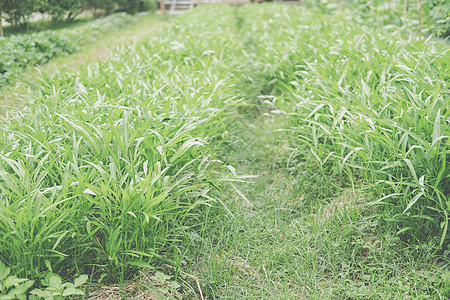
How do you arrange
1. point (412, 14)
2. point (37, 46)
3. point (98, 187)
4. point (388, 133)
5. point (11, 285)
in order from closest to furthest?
point (11, 285)
point (98, 187)
point (388, 133)
point (37, 46)
point (412, 14)

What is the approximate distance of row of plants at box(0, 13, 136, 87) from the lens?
3760 mm

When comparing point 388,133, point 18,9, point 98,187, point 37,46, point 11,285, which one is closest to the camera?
point 11,285

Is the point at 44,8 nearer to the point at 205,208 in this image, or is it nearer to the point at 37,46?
the point at 37,46

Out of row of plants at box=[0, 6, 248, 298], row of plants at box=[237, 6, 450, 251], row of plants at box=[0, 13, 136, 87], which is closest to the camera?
row of plants at box=[0, 6, 248, 298]

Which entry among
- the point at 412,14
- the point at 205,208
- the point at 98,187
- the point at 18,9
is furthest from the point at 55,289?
the point at 412,14

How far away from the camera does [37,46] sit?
14.6ft

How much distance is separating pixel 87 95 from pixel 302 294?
173 centimetres

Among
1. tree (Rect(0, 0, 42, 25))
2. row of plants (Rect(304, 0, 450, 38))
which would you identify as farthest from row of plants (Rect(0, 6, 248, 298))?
row of plants (Rect(304, 0, 450, 38))

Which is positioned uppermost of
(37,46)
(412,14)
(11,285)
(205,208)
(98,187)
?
(412,14)

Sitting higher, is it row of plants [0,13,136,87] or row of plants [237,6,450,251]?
row of plants [0,13,136,87]

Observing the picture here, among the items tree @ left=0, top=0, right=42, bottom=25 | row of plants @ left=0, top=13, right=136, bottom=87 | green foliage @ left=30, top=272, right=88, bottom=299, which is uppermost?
tree @ left=0, top=0, right=42, bottom=25

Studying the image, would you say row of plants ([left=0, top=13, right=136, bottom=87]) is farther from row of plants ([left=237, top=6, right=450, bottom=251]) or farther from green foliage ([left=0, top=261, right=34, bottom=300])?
row of plants ([left=237, top=6, right=450, bottom=251])

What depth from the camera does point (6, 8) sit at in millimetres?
4023

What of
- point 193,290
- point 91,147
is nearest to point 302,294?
point 193,290
